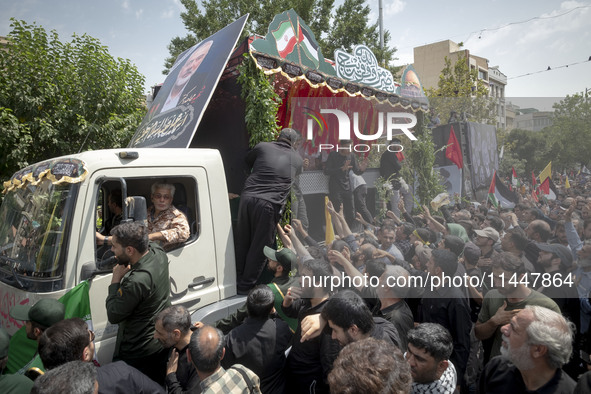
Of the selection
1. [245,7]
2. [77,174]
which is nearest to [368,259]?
[77,174]

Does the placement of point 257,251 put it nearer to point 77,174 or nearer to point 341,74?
point 77,174

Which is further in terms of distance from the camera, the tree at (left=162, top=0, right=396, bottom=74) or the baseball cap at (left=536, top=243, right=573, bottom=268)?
the tree at (left=162, top=0, right=396, bottom=74)

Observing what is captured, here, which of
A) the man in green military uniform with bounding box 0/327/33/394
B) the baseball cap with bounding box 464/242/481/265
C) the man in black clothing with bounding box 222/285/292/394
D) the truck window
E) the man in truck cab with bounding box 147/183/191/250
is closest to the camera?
the man in green military uniform with bounding box 0/327/33/394

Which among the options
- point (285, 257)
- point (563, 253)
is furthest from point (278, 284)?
point (563, 253)

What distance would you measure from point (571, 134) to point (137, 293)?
320 cm

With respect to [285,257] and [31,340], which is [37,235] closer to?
[31,340]

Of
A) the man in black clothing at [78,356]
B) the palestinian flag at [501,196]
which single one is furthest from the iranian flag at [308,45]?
the man in black clothing at [78,356]

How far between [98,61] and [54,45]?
77 cm

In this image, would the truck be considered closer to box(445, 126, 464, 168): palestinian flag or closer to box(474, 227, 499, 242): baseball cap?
box(445, 126, 464, 168): palestinian flag

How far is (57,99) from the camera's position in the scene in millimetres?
7211

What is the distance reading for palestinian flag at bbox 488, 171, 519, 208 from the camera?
274 cm

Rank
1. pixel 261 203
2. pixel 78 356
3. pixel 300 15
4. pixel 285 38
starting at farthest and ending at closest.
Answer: pixel 300 15 → pixel 285 38 → pixel 261 203 → pixel 78 356

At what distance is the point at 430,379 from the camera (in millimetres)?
2107

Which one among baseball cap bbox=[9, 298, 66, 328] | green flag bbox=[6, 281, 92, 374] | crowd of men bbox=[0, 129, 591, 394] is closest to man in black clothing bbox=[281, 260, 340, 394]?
crowd of men bbox=[0, 129, 591, 394]
